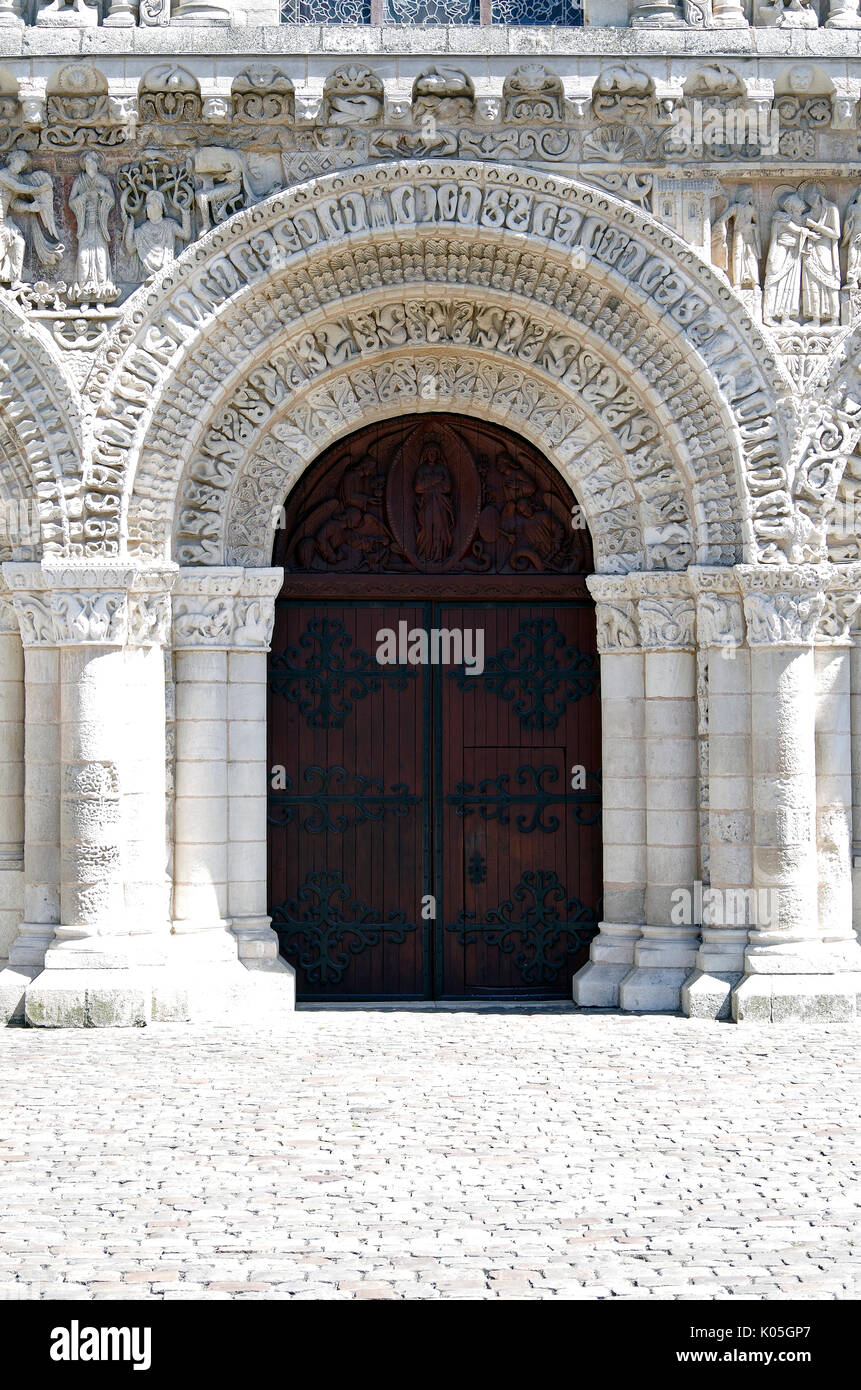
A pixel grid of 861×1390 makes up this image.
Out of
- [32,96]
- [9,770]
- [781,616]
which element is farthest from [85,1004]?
[32,96]

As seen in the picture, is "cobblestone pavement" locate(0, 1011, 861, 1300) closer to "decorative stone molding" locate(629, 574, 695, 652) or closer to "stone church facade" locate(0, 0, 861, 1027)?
"stone church facade" locate(0, 0, 861, 1027)

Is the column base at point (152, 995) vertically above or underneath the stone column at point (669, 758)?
underneath

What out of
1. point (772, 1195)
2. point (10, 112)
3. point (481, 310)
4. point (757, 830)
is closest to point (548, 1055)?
point (757, 830)

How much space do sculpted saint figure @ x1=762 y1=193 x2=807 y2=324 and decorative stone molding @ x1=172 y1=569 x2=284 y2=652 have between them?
11.3ft

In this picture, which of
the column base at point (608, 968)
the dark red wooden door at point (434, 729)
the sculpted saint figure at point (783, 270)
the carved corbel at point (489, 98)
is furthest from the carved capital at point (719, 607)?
the carved corbel at point (489, 98)

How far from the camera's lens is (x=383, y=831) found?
448 inches

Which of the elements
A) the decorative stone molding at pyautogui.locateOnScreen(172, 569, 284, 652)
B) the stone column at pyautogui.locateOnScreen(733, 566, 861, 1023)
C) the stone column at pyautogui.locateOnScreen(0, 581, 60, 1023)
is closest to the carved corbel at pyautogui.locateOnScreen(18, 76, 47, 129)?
the decorative stone molding at pyautogui.locateOnScreen(172, 569, 284, 652)

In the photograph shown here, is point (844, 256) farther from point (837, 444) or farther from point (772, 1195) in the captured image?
point (772, 1195)

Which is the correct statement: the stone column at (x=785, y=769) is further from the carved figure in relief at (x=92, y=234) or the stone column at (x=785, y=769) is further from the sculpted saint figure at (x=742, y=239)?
the carved figure in relief at (x=92, y=234)

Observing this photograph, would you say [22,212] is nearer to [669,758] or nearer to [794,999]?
[669,758]

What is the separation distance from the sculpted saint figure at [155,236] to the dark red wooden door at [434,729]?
1.67 m

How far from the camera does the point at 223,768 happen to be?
36.1 ft

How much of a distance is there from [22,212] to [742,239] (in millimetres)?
4379

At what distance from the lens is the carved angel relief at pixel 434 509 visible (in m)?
11.5
